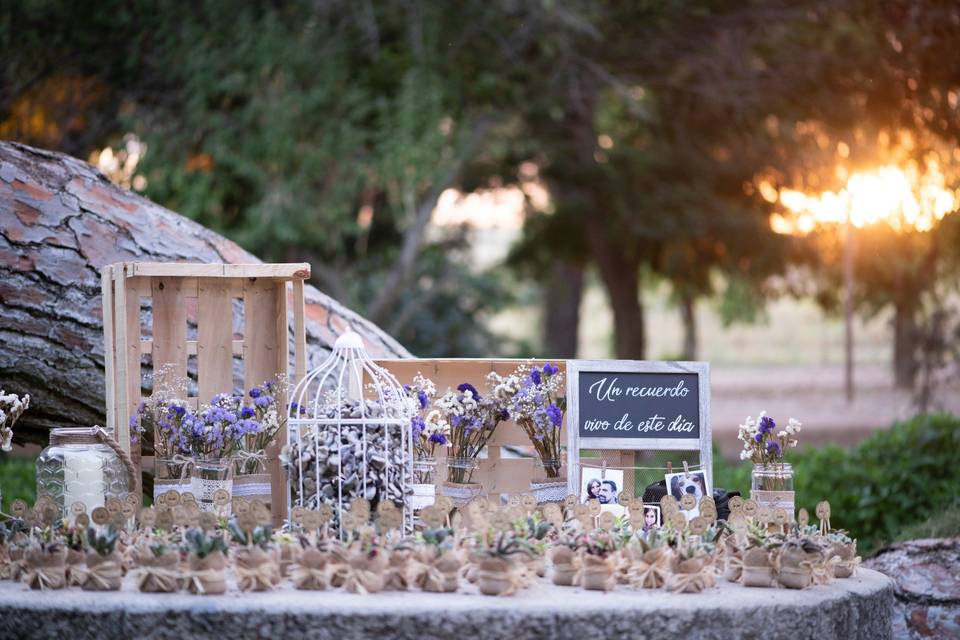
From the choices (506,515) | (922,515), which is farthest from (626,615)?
(922,515)

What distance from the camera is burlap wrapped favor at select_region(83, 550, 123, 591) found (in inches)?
101

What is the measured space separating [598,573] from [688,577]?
0.21 meters

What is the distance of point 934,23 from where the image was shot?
700 centimetres

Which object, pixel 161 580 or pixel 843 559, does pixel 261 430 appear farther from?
pixel 843 559

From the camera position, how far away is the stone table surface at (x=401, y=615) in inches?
93.0

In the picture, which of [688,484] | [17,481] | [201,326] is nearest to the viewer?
[688,484]

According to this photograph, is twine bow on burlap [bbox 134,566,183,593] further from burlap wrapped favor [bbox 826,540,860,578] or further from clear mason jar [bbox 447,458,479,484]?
burlap wrapped favor [bbox 826,540,860,578]

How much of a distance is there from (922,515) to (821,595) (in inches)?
122

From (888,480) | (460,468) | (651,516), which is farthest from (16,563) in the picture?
(888,480)

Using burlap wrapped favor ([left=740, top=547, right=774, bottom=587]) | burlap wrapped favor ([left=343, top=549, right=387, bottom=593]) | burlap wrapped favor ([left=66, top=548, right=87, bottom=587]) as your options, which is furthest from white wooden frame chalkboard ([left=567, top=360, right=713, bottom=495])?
burlap wrapped favor ([left=66, top=548, right=87, bottom=587])

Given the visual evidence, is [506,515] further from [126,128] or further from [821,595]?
[126,128]

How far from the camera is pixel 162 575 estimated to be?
8.24 feet

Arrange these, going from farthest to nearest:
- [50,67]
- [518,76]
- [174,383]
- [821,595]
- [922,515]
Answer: [518,76]
[50,67]
[922,515]
[174,383]
[821,595]

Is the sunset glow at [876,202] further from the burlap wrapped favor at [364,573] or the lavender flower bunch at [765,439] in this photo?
the burlap wrapped favor at [364,573]
